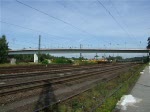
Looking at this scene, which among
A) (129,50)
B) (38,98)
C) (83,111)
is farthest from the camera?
(129,50)

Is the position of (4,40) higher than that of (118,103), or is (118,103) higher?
(4,40)

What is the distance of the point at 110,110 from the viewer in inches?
408

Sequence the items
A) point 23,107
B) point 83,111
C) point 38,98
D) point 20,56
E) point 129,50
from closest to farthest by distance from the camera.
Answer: point 83,111 < point 23,107 < point 38,98 < point 129,50 < point 20,56

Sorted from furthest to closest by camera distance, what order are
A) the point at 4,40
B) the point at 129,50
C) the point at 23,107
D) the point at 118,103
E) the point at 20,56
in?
the point at 20,56 → the point at 129,50 → the point at 4,40 → the point at 118,103 → the point at 23,107

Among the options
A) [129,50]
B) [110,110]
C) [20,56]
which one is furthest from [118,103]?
[20,56]

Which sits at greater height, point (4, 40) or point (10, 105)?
point (4, 40)

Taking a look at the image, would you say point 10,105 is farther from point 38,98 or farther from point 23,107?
point 38,98

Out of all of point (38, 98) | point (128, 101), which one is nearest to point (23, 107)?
point (38, 98)

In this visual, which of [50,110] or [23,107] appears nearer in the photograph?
[50,110]

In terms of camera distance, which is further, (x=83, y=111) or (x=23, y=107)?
(x=23, y=107)

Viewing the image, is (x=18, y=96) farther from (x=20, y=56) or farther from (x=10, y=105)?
(x=20, y=56)

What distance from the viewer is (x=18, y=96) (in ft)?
45.8

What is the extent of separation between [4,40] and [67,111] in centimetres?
8940

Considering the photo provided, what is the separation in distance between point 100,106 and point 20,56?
150397 mm
